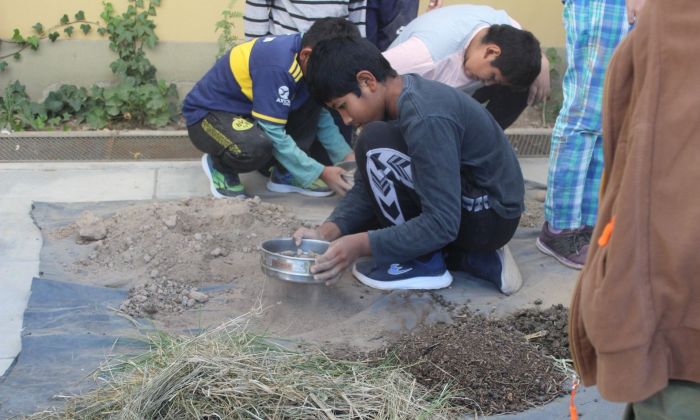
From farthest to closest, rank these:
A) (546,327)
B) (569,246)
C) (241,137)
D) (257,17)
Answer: (257,17)
(241,137)
(569,246)
(546,327)

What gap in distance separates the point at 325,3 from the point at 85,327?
83.4 inches

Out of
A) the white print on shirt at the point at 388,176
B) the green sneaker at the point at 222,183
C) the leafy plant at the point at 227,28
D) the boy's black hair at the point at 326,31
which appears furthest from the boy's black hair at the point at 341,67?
the leafy plant at the point at 227,28

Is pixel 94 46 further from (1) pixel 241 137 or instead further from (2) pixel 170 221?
(2) pixel 170 221

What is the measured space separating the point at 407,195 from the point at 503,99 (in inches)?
56.0

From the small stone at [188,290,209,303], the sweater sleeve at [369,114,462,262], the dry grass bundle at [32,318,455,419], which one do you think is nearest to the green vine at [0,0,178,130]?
the small stone at [188,290,209,303]

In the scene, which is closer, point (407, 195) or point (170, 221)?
point (407, 195)

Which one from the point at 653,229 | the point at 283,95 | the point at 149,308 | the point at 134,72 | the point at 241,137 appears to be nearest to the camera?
the point at 653,229

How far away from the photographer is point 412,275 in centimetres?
314

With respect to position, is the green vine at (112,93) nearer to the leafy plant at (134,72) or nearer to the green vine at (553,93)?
the leafy plant at (134,72)

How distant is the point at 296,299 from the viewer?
304 cm

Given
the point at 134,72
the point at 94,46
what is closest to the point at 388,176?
the point at 134,72

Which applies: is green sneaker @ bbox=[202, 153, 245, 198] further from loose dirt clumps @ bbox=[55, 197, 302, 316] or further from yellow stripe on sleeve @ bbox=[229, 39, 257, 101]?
yellow stripe on sleeve @ bbox=[229, 39, 257, 101]

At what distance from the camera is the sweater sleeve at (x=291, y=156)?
3.98m

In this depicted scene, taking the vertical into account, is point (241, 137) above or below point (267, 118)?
below
